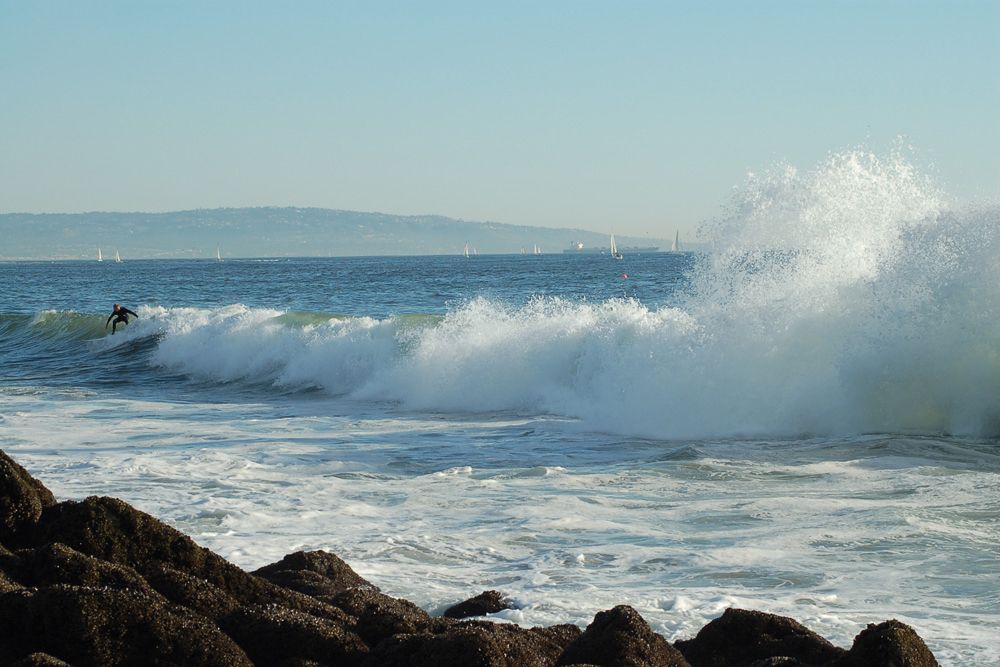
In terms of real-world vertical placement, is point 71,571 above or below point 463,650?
above

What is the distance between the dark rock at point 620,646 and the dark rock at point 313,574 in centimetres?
147

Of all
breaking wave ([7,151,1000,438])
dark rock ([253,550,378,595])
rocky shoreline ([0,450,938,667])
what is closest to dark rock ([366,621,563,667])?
rocky shoreline ([0,450,938,667])

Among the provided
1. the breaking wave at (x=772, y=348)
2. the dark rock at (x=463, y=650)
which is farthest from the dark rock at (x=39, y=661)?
the breaking wave at (x=772, y=348)

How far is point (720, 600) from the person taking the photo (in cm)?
613

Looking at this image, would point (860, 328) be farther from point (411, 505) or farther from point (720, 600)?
point (720, 600)

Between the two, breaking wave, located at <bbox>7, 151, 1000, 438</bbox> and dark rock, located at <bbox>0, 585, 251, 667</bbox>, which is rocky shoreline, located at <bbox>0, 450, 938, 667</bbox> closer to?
dark rock, located at <bbox>0, 585, 251, 667</bbox>

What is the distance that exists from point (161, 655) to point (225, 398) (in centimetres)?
1552

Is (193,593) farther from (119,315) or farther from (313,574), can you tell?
(119,315)

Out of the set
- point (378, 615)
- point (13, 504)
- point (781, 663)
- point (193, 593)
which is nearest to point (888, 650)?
point (781, 663)

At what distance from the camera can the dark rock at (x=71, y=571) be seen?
4.52 meters

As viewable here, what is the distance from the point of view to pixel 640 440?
12.8 meters

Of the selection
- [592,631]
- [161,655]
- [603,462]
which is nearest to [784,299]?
[603,462]

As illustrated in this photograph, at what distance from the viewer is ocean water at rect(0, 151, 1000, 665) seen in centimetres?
675

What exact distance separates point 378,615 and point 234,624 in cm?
62
